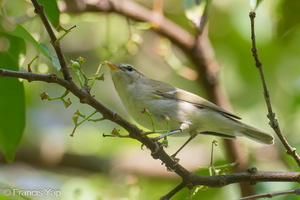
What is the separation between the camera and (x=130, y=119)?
5.21 meters

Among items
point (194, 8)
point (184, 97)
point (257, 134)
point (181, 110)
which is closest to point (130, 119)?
point (184, 97)

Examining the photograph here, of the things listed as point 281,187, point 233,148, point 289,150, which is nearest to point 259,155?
point 233,148

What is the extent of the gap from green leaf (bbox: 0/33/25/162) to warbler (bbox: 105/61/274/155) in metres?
1.02

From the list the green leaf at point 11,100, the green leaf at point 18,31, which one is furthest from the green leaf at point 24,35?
the green leaf at point 11,100

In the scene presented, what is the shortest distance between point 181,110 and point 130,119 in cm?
156

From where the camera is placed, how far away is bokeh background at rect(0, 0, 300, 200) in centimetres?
435

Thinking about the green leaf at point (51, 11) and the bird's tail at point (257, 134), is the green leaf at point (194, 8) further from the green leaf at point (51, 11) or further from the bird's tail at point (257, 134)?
the bird's tail at point (257, 134)

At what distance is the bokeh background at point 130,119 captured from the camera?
14.3ft

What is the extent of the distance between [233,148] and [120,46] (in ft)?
4.20

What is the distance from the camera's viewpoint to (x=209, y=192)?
383cm

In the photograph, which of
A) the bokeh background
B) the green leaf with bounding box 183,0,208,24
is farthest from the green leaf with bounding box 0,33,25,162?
the bokeh background

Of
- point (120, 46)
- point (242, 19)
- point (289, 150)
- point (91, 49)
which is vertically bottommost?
point (289, 150)

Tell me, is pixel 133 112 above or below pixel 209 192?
above

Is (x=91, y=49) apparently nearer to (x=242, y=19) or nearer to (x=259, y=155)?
(x=242, y=19)
